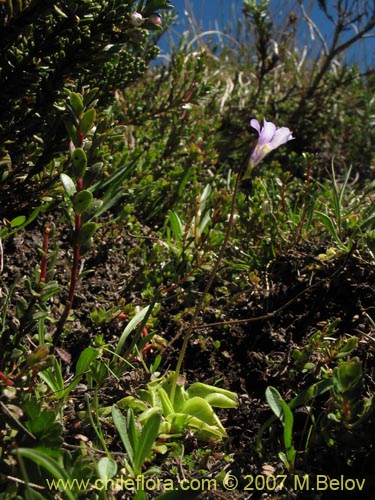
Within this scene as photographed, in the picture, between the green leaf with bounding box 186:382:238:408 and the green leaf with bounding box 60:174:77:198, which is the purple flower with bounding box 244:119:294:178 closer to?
the green leaf with bounding box 60:174:77:198

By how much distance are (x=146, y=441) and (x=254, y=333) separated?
721mm

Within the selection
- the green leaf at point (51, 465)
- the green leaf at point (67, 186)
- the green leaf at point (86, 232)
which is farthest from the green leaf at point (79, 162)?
the green leaf at point (51, 465)

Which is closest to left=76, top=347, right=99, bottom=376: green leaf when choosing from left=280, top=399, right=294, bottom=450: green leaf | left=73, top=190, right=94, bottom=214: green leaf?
left=73, top=190, right=94, bottom=214: green leaf

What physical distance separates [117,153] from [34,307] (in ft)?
4.82

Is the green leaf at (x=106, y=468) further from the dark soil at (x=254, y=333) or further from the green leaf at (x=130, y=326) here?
the green leaf at (x=130, y=326)

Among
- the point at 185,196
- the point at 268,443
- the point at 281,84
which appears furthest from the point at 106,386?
the point at 281,84

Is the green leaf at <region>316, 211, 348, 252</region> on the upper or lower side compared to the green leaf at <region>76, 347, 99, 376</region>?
upper

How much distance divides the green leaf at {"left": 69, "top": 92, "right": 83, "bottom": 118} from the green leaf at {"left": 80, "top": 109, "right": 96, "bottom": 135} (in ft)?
0.09

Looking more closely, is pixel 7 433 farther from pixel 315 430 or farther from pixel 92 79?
pixel 92 79

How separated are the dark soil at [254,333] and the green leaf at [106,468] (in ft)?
0.69

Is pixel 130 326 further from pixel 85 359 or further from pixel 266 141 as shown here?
pixel 266 141

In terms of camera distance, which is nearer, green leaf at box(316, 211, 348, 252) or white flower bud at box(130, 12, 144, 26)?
white flower bud at box(130, 12, 144, 26)

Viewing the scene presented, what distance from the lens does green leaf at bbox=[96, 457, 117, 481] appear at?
1129 mm

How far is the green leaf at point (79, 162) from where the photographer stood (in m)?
1.34
